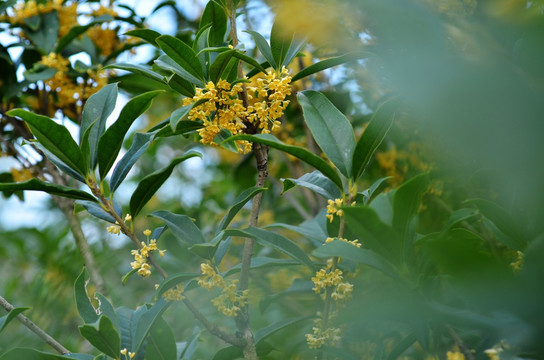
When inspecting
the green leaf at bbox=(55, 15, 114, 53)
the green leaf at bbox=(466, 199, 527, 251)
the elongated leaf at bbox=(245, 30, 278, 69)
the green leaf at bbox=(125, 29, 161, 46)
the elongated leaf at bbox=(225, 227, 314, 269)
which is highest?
the green leaf at bbox=(55, 15, 114, 53)

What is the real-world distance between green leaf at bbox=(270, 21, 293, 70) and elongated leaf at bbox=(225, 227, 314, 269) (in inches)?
11.6

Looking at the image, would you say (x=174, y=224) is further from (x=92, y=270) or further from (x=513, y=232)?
(x=92, y=270)

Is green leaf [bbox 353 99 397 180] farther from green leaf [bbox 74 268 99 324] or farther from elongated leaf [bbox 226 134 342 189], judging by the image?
green leaf [bbox 74 268 99 324]

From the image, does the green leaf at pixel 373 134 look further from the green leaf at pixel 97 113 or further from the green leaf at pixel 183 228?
the green leaf at pixel 97 113

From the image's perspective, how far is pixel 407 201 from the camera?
25.0 inches

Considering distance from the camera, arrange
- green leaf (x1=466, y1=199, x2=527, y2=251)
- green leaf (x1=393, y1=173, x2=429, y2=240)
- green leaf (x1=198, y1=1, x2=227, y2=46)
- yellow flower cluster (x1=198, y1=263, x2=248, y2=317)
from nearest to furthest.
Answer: green leaf (x1=393, y1=173, x2=429, y2=240)
green leaf (x1=466, y1=199, x2=527, y2=251)
yellow flower cluster (x1=198, y1=263, x2=248, y2=317)
green leaf (x1=198, y1=1, x2=227, y2=46)

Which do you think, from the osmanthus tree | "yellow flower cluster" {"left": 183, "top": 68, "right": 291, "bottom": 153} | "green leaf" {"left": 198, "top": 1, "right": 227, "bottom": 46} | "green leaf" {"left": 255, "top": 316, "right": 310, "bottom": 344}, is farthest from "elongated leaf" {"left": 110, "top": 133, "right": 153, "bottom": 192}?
"green leaf" {"left": 255, "top": 316, "right": 310, "bottom": 344}

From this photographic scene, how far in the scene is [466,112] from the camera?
1.08 feet

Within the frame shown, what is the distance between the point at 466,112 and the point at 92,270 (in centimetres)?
129

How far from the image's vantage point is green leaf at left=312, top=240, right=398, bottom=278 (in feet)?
2.12

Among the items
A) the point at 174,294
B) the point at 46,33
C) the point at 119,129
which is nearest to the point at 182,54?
the point at 119,129

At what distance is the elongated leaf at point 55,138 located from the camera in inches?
31.8

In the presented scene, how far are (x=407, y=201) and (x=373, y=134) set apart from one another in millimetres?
163

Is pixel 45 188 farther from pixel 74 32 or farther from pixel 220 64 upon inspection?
pixel 74 32
